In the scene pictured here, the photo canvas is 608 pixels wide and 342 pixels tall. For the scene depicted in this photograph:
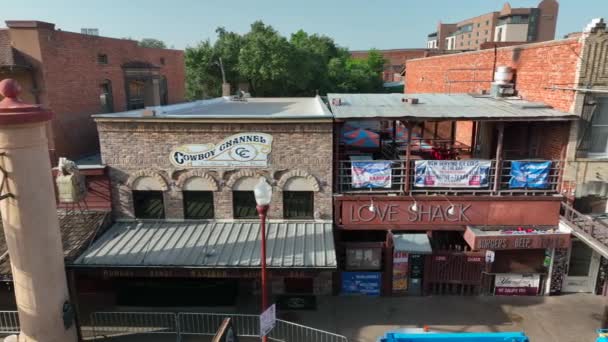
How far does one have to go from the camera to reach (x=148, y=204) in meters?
13.1

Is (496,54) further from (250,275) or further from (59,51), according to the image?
(59,51)

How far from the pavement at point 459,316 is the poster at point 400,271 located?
37cm

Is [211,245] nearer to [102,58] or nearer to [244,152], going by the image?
[244,152]

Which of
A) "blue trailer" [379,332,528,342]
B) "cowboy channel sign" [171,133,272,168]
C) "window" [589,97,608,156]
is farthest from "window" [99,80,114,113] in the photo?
"window" [589,97,608,156]

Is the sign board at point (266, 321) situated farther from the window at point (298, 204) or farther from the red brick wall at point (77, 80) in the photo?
the red brick wall at point (77, 80)

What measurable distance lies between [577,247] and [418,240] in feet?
17.4

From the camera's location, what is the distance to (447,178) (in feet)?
41.5

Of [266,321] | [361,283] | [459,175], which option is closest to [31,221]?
[266,321]

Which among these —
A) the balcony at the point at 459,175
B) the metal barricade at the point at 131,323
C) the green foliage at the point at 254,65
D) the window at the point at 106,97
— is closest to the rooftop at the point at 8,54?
the window at the point at 106,97

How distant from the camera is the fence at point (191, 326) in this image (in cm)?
1155

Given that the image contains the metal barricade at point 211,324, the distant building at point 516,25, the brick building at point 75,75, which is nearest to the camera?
the metal barricade at point 211,324

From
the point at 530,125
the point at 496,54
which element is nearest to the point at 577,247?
the point at 530,125

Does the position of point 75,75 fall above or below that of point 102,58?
below

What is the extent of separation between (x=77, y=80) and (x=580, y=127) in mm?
17859
